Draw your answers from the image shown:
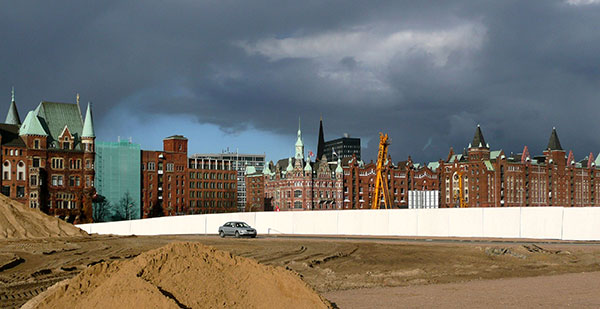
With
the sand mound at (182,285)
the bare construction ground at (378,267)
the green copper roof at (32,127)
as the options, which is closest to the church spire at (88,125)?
the green copper roof at (32,127)

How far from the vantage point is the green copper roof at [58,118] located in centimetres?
14888

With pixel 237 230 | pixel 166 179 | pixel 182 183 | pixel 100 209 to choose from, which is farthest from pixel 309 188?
pixel 237 230

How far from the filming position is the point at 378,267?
2945 centimetres

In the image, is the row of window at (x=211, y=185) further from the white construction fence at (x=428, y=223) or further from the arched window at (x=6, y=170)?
the white construction fence at (x=428, y=223)

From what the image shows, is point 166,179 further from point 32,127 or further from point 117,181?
point 32,127

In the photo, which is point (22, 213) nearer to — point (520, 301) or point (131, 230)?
point (131, 230)

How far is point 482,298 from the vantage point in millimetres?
19750

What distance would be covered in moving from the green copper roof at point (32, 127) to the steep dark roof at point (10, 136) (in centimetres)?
146

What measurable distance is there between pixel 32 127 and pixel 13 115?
2329 cm

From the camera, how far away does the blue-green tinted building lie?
150000 millimetres

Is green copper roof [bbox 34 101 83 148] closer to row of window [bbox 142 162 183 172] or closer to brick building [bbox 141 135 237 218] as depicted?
brick building [bbox 141 135 237 218]

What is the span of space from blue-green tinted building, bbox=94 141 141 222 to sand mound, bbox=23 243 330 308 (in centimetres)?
14080

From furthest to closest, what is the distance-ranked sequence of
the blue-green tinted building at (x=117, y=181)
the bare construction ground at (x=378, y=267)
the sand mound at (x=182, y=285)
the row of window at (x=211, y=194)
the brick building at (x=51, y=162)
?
the row of window at (x=211, y=194), the blue-green tinted building at (x=117, y=181), the brick building at (x=51, y=162), the bare construction ground at (x=378, y=267), the sand mound at (x=182, y=285)

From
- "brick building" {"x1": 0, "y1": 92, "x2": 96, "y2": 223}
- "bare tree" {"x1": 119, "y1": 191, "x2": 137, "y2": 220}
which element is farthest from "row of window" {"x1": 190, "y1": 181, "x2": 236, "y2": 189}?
"brick building" {"x1": 0, "y1": 92, "x2": 96, "y2": 223}
